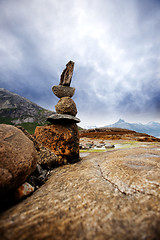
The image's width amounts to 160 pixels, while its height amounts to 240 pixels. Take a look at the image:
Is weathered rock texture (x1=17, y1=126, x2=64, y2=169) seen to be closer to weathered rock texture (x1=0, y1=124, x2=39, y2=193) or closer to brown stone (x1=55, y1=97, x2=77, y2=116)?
weathered rock texture (x1=0, y1=124, x2=39, y2=193)

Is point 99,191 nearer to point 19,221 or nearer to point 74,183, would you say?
point 74,183

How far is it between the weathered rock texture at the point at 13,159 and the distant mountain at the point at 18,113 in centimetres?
15237

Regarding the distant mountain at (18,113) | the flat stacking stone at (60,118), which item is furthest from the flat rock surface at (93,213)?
the distant mountain at (18,113)

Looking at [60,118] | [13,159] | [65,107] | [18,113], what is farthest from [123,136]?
[18,113]

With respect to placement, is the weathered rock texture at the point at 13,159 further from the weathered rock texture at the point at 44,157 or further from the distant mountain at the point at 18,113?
the distant mountain at the point at 18,113

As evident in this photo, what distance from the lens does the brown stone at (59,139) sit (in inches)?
236

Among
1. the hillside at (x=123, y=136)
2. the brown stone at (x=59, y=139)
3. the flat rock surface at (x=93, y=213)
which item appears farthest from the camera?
the hillside at (x=123, y=136)

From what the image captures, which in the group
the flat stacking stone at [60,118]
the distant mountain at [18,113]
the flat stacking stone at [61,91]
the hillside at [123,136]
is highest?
the distant mountain at [18,113]

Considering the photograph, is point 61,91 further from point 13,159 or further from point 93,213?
point 93,213

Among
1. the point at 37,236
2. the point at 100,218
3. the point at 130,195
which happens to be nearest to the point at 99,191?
the point at 130,195

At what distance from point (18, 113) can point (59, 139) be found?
7438 inches

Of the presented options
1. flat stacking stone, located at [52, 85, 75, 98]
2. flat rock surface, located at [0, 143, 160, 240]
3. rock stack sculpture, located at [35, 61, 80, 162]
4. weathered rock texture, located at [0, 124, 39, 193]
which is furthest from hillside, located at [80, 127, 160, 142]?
weathered rock texture, located at [0, 124, 39, 193]

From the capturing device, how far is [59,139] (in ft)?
19.7

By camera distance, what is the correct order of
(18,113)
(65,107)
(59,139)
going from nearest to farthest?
(59,139) → (65,107) → (18,113)
